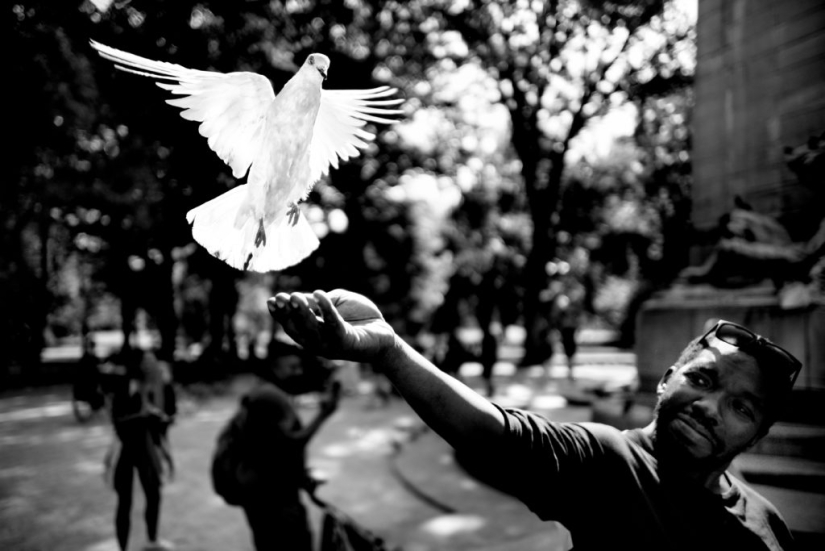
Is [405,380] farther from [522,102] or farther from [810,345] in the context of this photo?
[522,102]

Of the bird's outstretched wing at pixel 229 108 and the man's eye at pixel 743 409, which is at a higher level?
the bird's outstretched wing at pixel 229 108

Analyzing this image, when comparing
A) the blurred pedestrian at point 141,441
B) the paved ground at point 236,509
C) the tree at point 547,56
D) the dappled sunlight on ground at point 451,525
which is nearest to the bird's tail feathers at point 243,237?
the paved ground at point 236,509

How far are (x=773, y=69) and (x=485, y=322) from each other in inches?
641

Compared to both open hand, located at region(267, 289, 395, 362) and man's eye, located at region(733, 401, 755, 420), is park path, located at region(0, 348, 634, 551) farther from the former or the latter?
open hand, located at region(267, 289, 395, 362)

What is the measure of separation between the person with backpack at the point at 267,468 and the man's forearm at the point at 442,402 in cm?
275

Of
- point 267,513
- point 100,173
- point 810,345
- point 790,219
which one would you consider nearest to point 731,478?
point 267,513

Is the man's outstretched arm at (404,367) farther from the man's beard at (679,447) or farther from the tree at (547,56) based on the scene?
the tree at (547,56)

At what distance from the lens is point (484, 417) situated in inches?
51.1

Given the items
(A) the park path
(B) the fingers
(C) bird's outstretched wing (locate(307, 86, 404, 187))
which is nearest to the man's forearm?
(B) the fingers

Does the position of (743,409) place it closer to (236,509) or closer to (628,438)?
(628,438)

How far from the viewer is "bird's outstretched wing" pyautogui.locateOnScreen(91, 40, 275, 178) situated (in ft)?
4.86

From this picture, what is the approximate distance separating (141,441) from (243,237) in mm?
5008

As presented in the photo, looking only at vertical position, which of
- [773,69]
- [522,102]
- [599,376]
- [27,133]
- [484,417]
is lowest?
[599,376]

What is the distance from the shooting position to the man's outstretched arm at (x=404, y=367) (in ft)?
3.80
